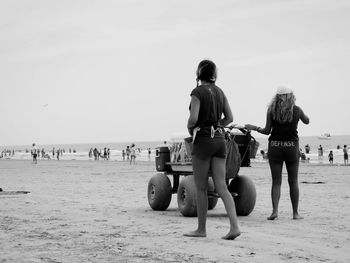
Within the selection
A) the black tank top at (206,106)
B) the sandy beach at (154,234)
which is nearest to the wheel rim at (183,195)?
the sandy beach at (154,234)

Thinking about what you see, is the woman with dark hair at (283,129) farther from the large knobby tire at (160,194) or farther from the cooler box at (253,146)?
the large knobby tire at (160,194)

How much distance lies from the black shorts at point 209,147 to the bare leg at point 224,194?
2.8 inches

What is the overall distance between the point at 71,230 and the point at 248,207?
2863 mm

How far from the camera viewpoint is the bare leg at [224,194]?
6.30 meters

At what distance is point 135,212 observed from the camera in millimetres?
9414

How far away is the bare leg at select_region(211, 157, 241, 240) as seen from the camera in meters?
6.30

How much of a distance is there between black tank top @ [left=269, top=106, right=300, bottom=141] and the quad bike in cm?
33

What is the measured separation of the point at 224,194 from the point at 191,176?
2667mm

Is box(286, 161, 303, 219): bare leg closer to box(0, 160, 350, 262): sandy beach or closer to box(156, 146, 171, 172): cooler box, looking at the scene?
box(0, 160, 350, 262): sandy beach

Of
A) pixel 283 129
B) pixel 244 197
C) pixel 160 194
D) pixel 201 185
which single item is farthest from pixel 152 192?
pixel 201 185

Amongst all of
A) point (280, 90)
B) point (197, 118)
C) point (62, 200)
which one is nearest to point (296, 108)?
point (280, 90)

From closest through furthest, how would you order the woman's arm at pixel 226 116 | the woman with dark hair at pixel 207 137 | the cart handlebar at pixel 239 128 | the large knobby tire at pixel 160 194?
the woman with dark hair at pixel 207 137
the woman's arm at pixel 226 116
the cart handlebar at pixel 239 128
the large knobby tire at pixel 160 194

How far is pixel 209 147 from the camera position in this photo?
6.46m

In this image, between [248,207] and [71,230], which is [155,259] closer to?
[71,230]
